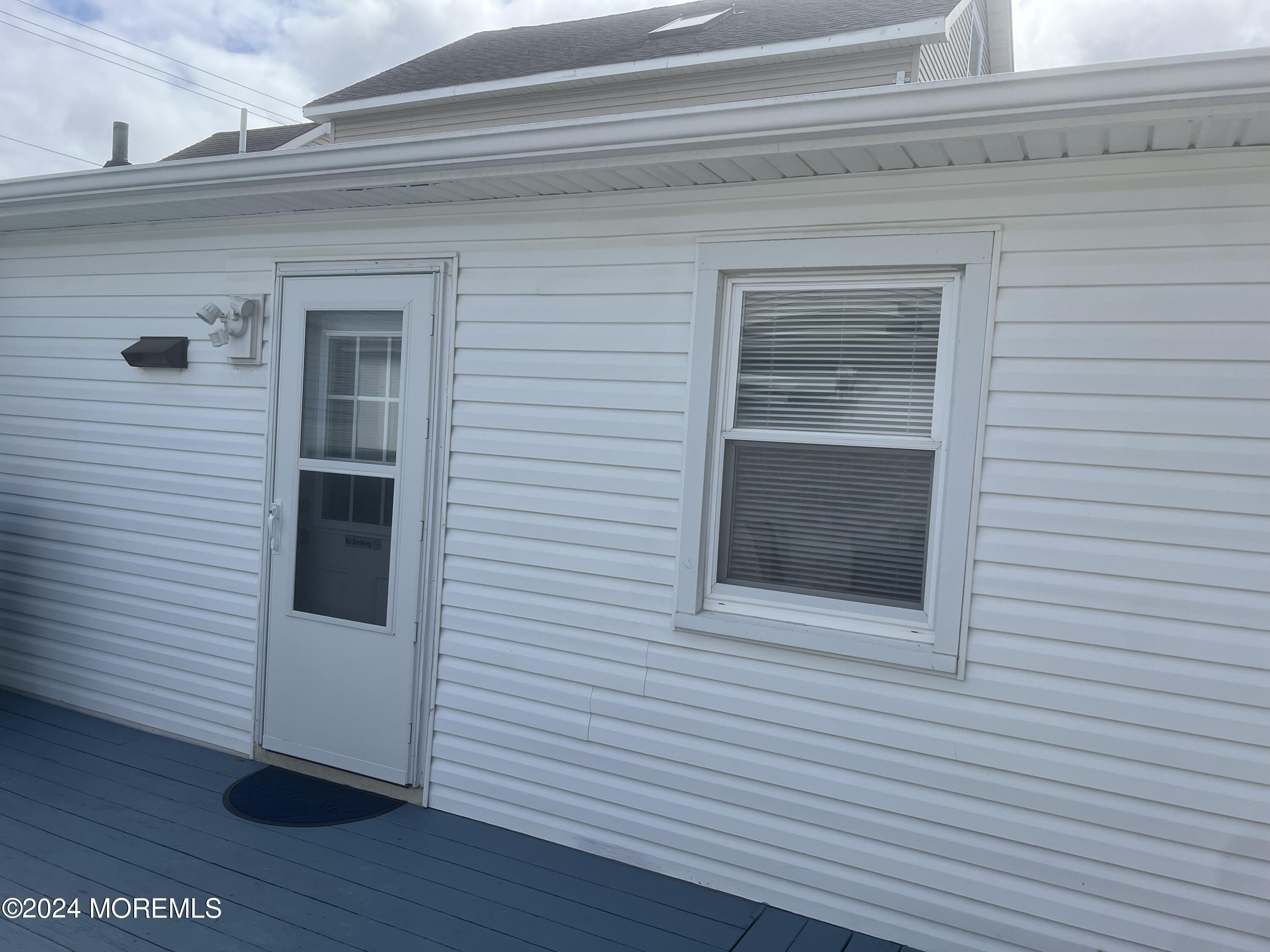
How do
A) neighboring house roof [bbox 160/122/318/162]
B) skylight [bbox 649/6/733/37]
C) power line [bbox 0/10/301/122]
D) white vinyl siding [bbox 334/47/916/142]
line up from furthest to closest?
power line [bbox 0/10/301/122]
neighboring house roof [bbox 160/122/318/162]
skylight [bbox 649/6/733/37]
white vinyl siding [bbox 334/47/916/142]

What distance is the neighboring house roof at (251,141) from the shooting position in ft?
34.3

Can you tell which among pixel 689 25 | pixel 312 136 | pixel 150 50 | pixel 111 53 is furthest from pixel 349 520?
pixel 150 50

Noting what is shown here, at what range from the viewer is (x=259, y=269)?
4000 mm

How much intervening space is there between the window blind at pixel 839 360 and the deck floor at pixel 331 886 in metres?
1.59

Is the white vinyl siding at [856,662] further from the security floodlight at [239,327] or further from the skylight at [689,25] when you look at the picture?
the skylight at [689,25]

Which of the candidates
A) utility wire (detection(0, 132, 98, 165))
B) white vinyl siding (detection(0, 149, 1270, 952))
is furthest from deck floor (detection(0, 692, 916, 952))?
utility wire (detection(0, 132, 98, 165))

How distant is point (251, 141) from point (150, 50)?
9204 millimetres

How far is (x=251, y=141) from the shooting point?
426 inches

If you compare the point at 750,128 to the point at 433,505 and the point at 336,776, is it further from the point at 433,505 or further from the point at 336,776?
the point at 336,776

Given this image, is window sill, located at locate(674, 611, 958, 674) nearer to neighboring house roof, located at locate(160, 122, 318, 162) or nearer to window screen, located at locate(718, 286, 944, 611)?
window screen, located at locate(718, 286, 944, 611)

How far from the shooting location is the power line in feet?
49.8

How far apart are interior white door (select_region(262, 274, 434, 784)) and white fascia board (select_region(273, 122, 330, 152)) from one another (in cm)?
618

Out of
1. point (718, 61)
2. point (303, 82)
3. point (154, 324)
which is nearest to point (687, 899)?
point (154, 324)

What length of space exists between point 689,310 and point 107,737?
3391 millimetres
